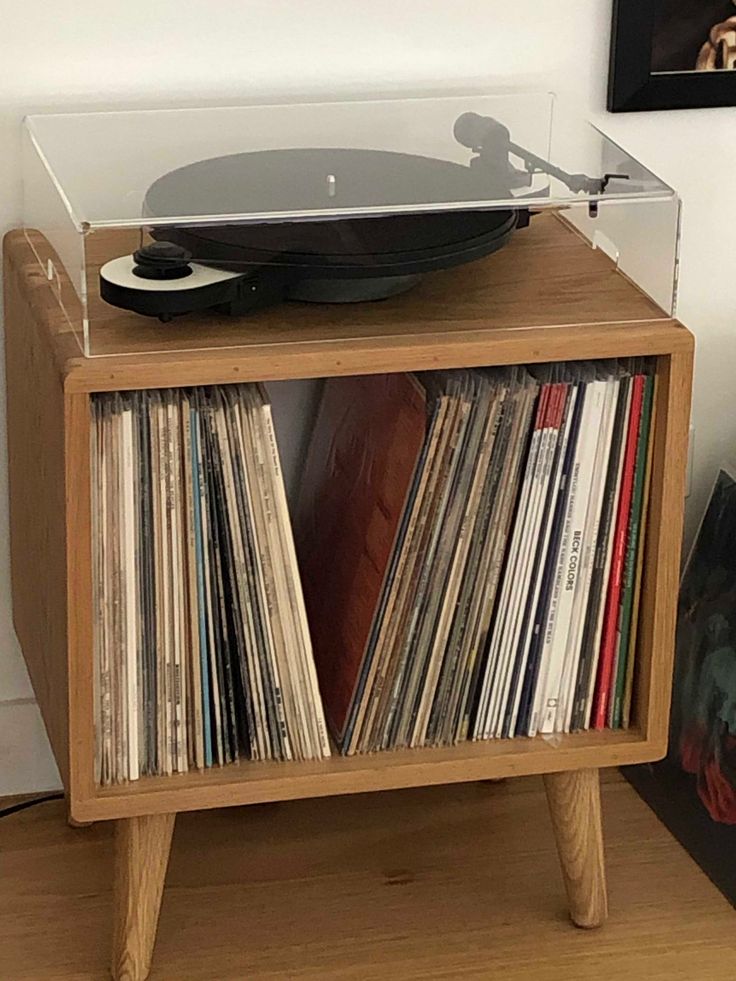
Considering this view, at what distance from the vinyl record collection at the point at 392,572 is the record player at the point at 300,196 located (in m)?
0.09

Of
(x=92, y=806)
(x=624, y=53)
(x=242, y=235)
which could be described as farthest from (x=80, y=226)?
(x=624, y=53)

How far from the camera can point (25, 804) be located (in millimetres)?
1555

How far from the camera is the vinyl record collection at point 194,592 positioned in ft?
3.85

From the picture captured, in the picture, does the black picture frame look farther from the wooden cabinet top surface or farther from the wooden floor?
the wooden floor

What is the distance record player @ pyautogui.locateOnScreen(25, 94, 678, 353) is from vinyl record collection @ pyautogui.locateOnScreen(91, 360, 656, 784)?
0.09 metres

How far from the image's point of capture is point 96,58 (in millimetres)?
1377

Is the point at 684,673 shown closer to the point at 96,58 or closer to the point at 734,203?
the point at 734,203

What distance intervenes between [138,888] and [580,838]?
0.37 m

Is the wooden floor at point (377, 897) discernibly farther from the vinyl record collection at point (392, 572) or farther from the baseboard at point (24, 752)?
the vinyl record collection at point (392, 572)

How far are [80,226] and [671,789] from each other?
787 mm

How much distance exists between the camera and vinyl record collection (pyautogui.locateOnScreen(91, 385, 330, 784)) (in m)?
1.17

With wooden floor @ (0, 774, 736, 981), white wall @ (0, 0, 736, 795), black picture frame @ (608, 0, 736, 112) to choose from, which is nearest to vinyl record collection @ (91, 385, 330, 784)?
wooden floor @ (0, 774, 736, 981)

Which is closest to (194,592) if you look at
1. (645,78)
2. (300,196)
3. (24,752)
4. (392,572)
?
(392,572)

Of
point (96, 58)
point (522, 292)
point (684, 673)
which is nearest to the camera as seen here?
point (522, 292)
